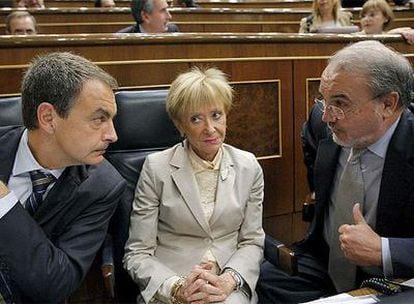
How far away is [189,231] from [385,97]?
70 centimetres

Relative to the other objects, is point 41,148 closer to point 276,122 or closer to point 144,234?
point 144,234

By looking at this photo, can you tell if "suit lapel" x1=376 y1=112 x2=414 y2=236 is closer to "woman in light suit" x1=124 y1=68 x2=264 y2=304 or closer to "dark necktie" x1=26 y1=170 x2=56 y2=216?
"woman in light suit" x1=124 y1=68 x2=264 y2=304

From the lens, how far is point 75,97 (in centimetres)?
134

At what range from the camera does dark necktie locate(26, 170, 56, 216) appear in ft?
4.44

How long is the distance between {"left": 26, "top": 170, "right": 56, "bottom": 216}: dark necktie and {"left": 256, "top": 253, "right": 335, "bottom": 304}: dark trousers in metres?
0.83

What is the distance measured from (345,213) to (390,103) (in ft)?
1.12

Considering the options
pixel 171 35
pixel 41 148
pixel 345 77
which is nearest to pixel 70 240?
pixel 41 148

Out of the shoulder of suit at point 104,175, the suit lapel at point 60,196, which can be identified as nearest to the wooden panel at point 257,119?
the shoulder of suit at point 104,175

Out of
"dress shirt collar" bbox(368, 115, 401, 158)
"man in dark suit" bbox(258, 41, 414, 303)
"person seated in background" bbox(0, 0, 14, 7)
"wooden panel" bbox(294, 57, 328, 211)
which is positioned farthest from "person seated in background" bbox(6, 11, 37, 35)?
"dress shirt collar" bbox(368, 115, 401, 158)

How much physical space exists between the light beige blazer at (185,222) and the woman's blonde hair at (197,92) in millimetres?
142

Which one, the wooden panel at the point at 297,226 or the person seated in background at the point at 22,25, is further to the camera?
the person seated in background at the point at 22,25

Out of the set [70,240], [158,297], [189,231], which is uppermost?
[70,240]

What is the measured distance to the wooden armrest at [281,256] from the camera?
1672 millimetres

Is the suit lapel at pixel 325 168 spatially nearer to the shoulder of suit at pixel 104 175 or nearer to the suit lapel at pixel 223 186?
the suit lapel at pixel 223 186
